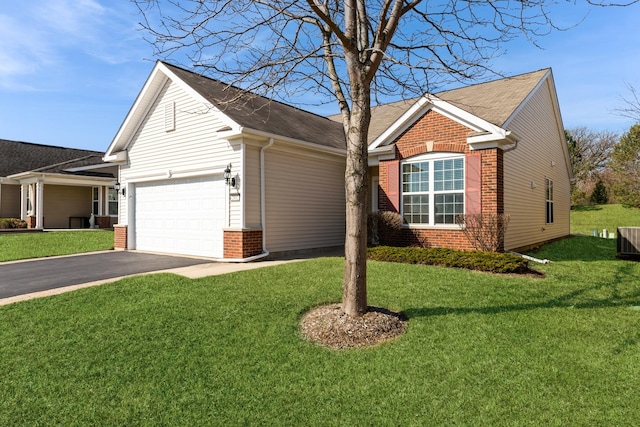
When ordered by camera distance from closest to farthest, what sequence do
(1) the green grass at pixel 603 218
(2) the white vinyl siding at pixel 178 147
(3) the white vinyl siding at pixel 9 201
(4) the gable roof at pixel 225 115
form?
(4) the gable roof at pixel 225 115
(2) the white vinyl siding at pixel 178 147
(3) the white vinyl siding at pixel 9 201
(1) the green grass at pixel 603 218

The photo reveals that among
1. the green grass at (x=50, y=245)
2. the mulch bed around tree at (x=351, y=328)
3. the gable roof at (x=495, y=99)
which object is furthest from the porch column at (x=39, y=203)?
the mulch bed around tree at (x=351, y=328)

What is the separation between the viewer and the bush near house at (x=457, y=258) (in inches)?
313

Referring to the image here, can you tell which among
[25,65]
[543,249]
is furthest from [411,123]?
[25,65]

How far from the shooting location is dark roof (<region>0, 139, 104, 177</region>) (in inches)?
926

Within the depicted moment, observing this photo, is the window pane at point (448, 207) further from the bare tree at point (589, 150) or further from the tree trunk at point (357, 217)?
the bare tree at point (589, 150)

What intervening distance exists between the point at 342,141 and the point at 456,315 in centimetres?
1065

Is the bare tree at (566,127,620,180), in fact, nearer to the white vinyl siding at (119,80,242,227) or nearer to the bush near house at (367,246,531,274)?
the bush near house at (367,246,531,274)

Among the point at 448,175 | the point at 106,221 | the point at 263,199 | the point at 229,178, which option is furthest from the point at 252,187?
the point at 106,221

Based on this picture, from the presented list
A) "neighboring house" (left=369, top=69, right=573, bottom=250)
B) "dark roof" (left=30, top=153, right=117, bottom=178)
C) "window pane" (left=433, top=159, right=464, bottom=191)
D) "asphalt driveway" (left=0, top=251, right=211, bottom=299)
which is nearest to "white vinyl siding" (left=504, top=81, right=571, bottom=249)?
"neighboring house" (left=369, top=69, right=573, bottom=250)

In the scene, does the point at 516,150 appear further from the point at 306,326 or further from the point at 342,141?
the point at 306,326

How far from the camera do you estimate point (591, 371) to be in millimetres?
3781

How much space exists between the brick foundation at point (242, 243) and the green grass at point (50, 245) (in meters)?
6.46

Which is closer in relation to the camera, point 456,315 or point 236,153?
point 456,315

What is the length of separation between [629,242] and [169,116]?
13.9m
